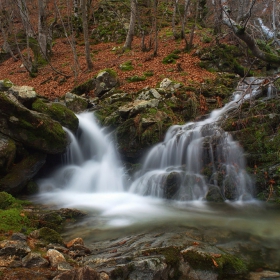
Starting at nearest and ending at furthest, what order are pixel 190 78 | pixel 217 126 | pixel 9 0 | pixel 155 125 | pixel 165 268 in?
1. pixel 165 268
2. pixel 217 126
3. pixel 155 125
4. pixel 190 78
5. pixel 9 0

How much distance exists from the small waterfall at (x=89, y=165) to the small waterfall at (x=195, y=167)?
101 cm

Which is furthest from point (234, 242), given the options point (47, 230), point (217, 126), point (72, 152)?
point (72, 152)

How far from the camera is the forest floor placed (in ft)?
40.6

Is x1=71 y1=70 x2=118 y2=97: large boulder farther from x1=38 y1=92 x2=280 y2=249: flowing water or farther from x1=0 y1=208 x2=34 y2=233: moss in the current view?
x1=0 y1=208 x2=34 y2=233: moss

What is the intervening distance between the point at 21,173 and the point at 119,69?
8.64 metres

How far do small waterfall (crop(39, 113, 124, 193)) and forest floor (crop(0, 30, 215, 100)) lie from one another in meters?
3.09

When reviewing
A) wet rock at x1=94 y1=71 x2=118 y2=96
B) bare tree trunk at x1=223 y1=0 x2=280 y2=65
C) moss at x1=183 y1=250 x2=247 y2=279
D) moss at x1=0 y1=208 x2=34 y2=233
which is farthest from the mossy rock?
wet rock at x1=94 y1=71 x2=118 y2=96

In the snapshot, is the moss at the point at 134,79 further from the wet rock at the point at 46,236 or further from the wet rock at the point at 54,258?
the wet rock at the point at 54,258

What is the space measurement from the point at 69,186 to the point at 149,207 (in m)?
3.19

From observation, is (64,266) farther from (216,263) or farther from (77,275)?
(216,263)

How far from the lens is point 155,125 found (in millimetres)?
8734

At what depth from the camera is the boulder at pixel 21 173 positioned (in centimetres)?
657

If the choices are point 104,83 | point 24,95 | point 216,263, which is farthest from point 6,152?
point 104,83

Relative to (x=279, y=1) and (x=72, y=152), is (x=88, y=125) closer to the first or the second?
(x=72, y=152)
